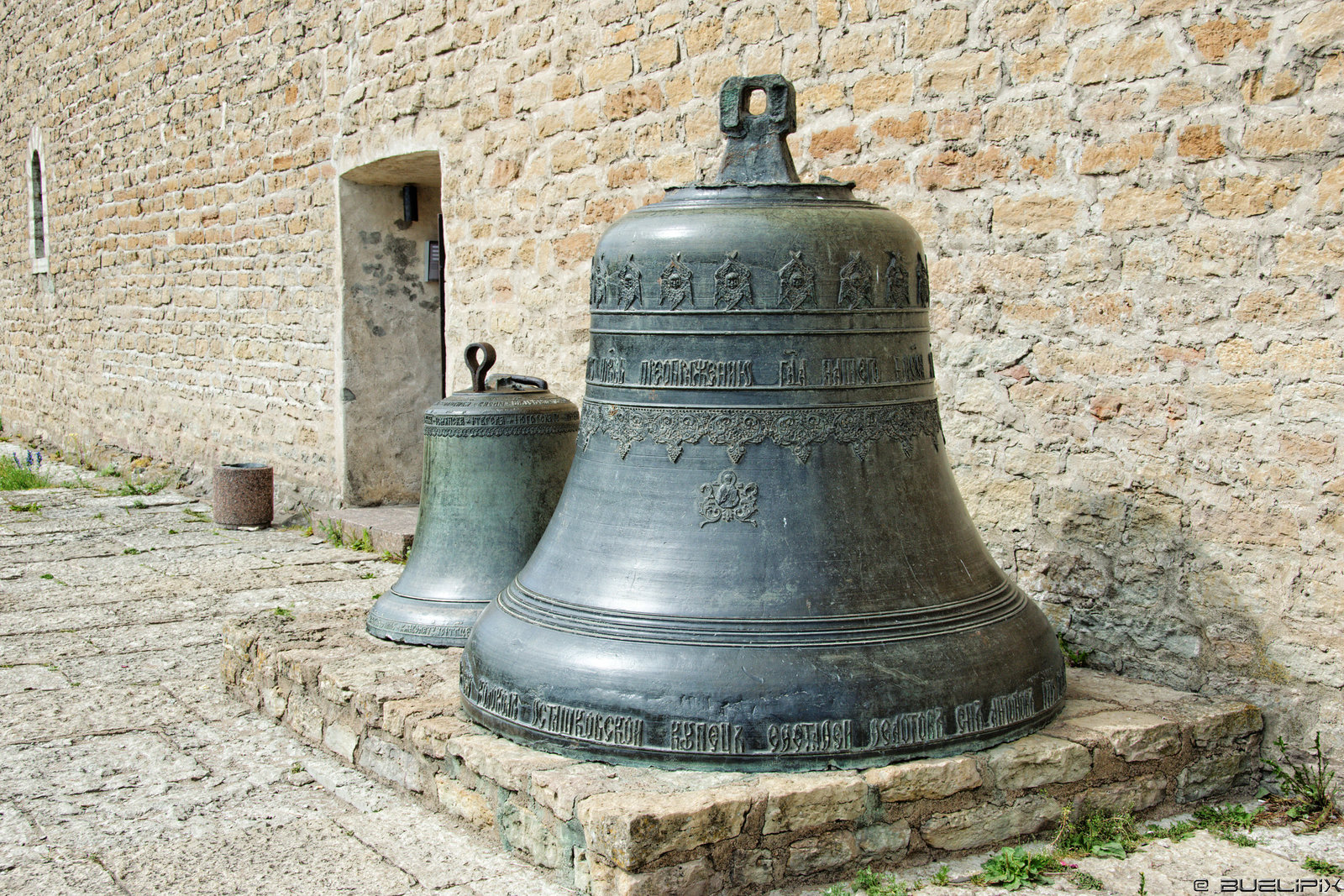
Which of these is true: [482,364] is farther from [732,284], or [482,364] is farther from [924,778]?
[924,778]

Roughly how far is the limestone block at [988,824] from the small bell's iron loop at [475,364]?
6.40 feet

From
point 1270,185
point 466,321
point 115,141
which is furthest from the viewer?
point 115,141

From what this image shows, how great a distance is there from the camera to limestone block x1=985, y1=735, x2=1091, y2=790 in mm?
2713

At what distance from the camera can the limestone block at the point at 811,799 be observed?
2503mm

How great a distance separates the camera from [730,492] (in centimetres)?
271

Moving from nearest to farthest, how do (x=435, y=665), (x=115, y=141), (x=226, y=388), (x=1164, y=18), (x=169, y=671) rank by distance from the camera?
(x=1164, y=18), (x=435, y=665), (x=169, y=671), (x=226, y=388), (x=115, y=141)

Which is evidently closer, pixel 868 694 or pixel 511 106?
pixel 868 694

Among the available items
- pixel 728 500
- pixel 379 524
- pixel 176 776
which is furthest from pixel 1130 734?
pixel 379 524

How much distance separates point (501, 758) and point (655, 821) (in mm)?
482

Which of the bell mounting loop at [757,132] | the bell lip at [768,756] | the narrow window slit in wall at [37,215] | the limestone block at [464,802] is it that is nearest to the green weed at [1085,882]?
the bell lip at [768,756]

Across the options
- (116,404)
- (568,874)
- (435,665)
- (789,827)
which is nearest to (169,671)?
(435,665)

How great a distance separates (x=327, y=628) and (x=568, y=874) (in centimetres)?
165

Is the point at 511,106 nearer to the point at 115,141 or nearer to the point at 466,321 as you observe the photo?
the point at 466,321

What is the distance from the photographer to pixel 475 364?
4008 mm
